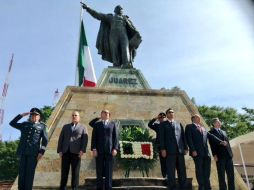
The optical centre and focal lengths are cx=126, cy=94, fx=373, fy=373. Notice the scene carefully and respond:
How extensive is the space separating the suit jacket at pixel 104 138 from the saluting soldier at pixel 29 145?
92 centimetres

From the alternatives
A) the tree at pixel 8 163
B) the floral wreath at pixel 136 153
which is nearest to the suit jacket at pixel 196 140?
the floral wreath at pixel 136 153

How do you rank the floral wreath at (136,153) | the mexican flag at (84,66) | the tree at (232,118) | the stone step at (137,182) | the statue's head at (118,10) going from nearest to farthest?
the stone step at (137,182) → the floral wreath at (136,153) → the statue's head at (118,10) → the mexican flag at (84,66) → the tree at (232,118)

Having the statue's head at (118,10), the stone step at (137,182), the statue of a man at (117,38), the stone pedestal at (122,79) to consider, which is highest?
the statue's head at (118,10)

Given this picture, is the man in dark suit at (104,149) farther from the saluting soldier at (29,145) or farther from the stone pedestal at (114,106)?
the stone pedestal at (114,106)

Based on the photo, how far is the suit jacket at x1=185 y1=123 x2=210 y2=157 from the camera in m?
6.94

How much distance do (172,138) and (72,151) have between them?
182cm

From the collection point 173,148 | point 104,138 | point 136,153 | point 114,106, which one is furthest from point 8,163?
point 173,148

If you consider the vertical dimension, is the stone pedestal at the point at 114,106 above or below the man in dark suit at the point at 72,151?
above

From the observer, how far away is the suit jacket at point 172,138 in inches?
264

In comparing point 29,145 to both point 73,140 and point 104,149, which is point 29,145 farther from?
point 104,149

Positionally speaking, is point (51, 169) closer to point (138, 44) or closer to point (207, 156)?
point (207, 156)

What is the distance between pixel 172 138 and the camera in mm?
6750

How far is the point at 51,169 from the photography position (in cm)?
885

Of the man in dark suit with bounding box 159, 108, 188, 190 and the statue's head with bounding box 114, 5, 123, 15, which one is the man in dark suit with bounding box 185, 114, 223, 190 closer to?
the man in dark suit with bounding box 159, 108, 188, 190
